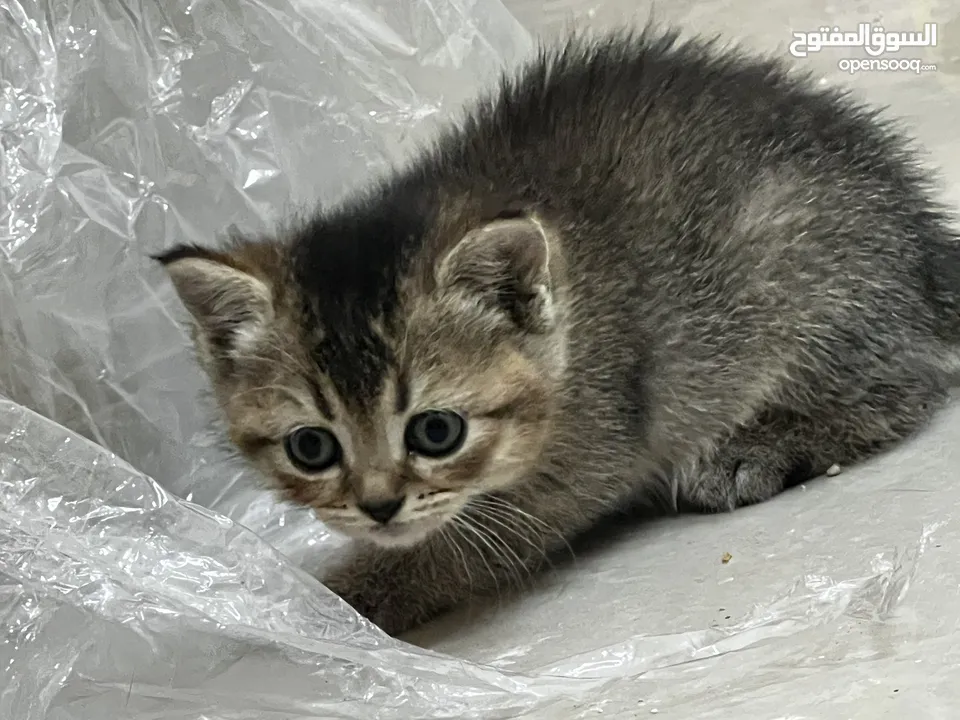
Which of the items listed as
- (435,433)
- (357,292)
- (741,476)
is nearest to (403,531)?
(435,433)

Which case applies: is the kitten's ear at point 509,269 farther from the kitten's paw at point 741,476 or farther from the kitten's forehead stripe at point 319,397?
the kitten's paw at point 741,476

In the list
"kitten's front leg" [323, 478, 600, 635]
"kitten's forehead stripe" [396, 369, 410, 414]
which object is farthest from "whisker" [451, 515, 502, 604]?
"kitten's forehead stripe" [396, 369, 410, 414]

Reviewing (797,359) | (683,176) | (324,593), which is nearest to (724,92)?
(683,176)

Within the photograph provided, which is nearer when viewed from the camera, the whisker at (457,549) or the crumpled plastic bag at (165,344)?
the crumpled plastic bag at (165,344)

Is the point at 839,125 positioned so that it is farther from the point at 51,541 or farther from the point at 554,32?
the point at 51,541

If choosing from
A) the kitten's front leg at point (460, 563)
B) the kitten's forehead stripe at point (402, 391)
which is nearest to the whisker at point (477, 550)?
the kitten's front leg at point (460, 563)

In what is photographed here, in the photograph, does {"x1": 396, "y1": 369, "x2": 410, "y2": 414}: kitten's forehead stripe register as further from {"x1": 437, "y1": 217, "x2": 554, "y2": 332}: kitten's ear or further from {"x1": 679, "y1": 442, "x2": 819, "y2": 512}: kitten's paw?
{"x1": 679, "y1": 442, "x2": 819, "y2": 512}: kitten's paw
